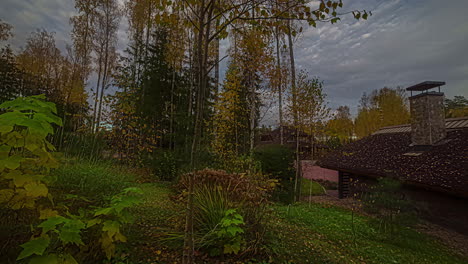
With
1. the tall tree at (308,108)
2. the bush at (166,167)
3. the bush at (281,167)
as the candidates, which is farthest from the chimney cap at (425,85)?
the bush at (166,167)

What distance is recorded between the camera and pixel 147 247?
91.8 inches

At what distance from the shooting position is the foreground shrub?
2284 mm

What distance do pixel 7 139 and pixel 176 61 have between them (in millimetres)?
11288

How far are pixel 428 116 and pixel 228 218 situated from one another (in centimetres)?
928

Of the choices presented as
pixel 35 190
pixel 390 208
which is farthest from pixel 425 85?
pixel 35 190

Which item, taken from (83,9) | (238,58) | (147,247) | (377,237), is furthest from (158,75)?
(377,237)

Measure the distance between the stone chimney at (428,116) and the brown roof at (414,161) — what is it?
324mm

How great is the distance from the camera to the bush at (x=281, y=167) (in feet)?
27.1

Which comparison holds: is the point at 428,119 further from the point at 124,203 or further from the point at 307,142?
the point at 124,203

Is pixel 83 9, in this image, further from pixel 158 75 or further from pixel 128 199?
pixel 128 199

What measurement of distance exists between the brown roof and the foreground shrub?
5.62 m

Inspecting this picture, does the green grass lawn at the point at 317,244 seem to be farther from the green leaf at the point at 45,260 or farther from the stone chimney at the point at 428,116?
the stone chimney at the point at 428,116

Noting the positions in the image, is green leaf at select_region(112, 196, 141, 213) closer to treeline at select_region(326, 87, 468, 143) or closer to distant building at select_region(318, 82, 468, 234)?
distant building at select_region(318, 82, 468, 234)

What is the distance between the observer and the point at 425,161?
6727 mm
